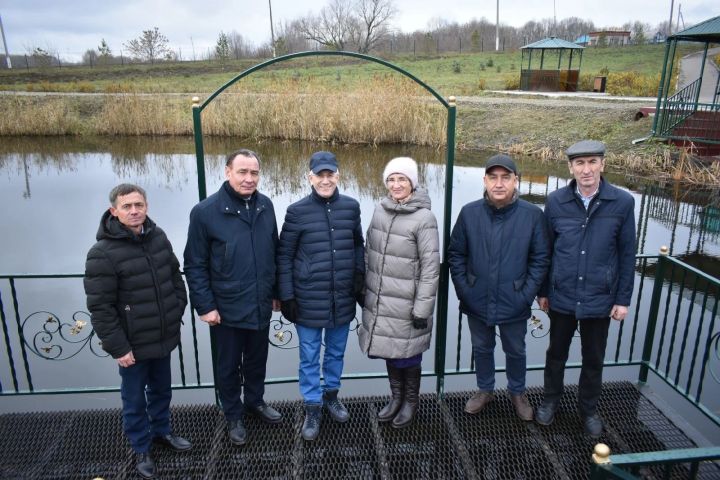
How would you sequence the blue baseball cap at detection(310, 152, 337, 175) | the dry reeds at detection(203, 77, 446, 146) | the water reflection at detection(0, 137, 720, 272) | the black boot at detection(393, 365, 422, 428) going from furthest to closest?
the dry reeds at detection(203, 77, 446, 146)
the water reflection at detection(0, 137, 720, 272)
the black boot at detection(393, 365, 422, 428)
the blue baseball cap at detection(310, 152, 337, 175)

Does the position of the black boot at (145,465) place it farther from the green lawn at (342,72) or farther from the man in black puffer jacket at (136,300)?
the green lawn at (342,72)

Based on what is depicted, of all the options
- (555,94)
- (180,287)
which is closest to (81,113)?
(555,94)

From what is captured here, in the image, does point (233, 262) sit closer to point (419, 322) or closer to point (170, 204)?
point (419, 322)

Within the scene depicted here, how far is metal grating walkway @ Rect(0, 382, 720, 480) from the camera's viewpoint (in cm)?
284

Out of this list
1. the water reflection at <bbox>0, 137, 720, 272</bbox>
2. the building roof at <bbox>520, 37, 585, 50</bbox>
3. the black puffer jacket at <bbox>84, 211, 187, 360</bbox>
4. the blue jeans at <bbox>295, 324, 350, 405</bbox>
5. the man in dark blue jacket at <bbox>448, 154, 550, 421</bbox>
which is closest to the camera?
the black puffer jacket at <bbox>84, 211, 187, 360</bbox>

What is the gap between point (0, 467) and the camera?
289 cm

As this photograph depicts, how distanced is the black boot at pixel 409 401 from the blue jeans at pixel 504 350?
15.4 inches

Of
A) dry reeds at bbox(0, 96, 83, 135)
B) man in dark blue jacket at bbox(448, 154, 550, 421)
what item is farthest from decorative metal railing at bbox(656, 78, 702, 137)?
dry reeds at bbox(0, 96, 83, 135)

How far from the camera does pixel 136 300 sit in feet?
8.37

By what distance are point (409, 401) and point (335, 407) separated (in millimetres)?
450

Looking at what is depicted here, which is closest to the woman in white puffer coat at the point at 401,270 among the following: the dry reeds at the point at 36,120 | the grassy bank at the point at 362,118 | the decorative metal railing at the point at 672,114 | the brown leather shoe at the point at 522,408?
the brown leather shoe at the point at 522,408

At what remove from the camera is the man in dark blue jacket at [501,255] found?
288 cm

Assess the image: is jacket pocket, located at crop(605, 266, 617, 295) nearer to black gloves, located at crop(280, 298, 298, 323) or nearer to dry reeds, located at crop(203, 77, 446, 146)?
black gloves, located at crop(280, 298, 298, 323)

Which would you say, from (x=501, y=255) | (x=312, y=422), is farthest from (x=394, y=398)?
(x=501, y=255)
